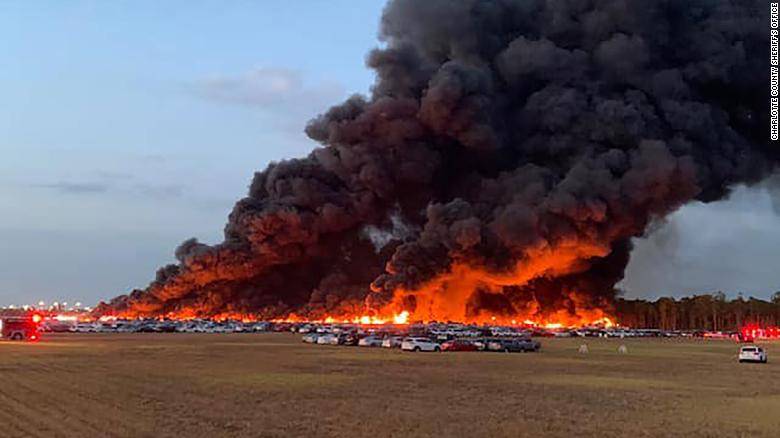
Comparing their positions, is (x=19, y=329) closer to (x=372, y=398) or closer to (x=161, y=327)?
(x=161, y=327)

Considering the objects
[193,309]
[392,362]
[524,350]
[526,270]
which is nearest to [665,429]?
[392,362]

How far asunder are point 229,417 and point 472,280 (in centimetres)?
8770

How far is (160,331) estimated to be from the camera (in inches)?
3989

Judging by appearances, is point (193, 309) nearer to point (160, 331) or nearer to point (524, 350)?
point (160, 331)

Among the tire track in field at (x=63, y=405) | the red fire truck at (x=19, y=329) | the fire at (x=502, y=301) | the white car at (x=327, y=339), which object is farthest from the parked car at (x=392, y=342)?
the tire track in field at (x=63, y=405)

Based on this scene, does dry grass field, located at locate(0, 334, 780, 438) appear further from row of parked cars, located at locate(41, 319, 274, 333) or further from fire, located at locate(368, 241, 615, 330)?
row of parked cars, located at locate(41, 319, 274, 333)

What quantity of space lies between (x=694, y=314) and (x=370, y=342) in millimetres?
118222

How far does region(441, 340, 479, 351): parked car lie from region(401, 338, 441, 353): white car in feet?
2.19

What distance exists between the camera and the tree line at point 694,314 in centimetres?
16388

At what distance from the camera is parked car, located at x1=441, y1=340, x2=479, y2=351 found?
203 ft

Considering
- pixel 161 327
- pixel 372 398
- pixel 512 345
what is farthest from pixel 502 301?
pixel 372 398

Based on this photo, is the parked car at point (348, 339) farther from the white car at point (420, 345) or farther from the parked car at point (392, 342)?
the white car at point (420, 345)

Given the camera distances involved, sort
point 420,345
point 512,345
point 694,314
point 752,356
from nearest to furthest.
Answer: point 752,356, point 420,345, point 512,345, point 694,314

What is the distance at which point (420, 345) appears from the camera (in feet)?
199
